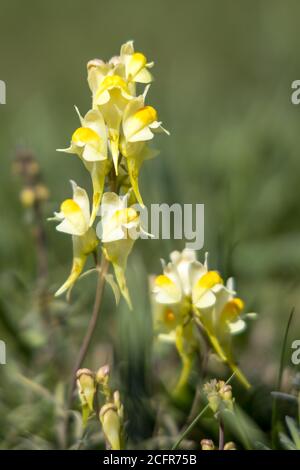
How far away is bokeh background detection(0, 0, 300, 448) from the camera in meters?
1.67

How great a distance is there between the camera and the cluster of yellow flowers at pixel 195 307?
141 cm

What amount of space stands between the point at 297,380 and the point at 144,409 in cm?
30

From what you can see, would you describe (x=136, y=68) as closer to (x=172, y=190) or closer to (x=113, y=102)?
(x=113, y=102)

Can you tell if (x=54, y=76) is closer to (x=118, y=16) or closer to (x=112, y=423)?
(x=118, y=16)

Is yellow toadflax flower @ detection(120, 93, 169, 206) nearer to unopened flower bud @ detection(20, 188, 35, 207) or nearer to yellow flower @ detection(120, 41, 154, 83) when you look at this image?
yellow flower @ detection(120, 41, 154, 83)

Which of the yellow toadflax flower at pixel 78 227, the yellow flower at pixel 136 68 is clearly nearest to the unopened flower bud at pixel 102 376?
the yellow toadflax flower at pixel 78 227

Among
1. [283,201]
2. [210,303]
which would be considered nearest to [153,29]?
[283,201]

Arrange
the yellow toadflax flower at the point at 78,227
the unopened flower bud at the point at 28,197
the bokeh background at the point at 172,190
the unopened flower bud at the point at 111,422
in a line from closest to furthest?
the unopened flower bud at the point at 111,422
the yellow toadflax flower at the point at 78,227
the bokeh background at the point at 172,190
the unopened flower bud at the point at 28,197

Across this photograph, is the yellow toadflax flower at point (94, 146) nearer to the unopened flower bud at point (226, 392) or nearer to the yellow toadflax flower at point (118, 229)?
the yellow toadflax flower at point (118, 229)

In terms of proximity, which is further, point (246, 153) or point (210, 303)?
point (246, 153)

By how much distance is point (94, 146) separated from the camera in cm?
134

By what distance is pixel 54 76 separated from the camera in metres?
4.12

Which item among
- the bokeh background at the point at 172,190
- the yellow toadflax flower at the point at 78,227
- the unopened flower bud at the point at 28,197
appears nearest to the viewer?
the yellow toadflax flower at the point at 78,227

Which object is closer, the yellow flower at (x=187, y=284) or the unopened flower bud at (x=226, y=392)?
the unopened flower bud at (x=226, y=392)
